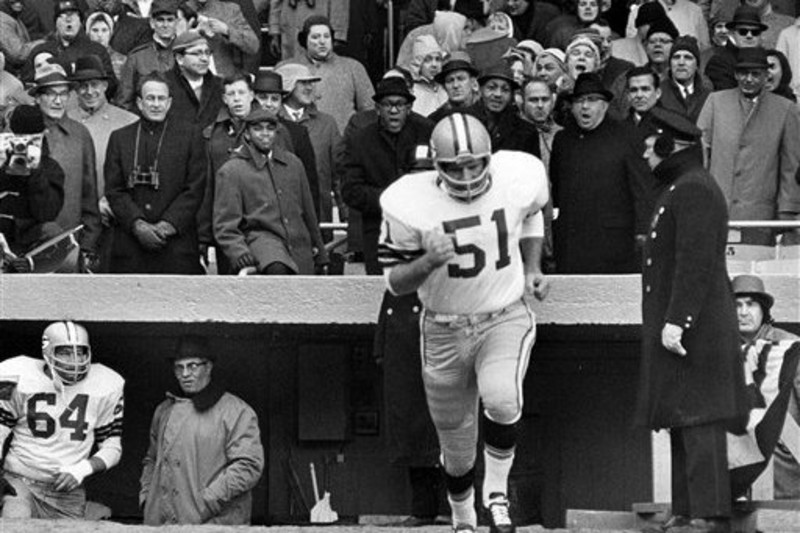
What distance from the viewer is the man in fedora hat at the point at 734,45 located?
15.0 meters

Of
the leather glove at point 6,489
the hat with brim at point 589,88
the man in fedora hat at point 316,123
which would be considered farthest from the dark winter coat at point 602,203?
the leather glove at point 6,489

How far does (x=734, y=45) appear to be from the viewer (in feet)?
50.2

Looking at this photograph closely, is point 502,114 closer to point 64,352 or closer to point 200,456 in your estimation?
point 200,456

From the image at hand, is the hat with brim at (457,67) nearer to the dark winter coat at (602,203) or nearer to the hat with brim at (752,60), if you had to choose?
the dark winter coat at (602,203)

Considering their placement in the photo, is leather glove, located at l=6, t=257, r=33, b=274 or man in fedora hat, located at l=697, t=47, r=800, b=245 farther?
man in fedora hat, located at l=697, t=47, r=800, b=245

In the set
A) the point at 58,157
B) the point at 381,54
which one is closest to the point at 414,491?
the point at 58,157

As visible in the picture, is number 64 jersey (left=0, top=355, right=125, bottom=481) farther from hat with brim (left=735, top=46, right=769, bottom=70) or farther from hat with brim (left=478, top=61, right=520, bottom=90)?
hat with brim (left=735, top=46, right=769, bottom=70)

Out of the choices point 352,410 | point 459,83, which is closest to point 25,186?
point 352,410

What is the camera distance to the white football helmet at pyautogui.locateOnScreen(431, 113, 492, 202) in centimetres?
948

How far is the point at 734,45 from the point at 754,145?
1.76m

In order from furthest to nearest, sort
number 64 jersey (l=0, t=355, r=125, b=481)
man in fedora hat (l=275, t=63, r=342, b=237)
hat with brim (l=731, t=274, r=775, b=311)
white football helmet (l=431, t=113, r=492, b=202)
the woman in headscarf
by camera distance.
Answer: the woman in headscarf
man in fedora hat (l=275, t=63, r=342, b=237)
number 64 jersey (l=0, t=355, r=125, b=481)
hat with brim (l=731, t=274, r=775, b=311)
white football helmet (l=431, t=113, r=492, b=202)

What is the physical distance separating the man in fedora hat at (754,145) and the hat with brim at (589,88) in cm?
94

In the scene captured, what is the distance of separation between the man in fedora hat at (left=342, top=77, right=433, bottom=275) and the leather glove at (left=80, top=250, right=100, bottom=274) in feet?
5.30

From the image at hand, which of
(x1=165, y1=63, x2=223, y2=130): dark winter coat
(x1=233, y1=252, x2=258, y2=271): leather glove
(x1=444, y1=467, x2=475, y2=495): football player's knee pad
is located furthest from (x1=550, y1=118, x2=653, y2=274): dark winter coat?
(x1=444, y1=467, x2=475, y2=495): football player's knee pad
